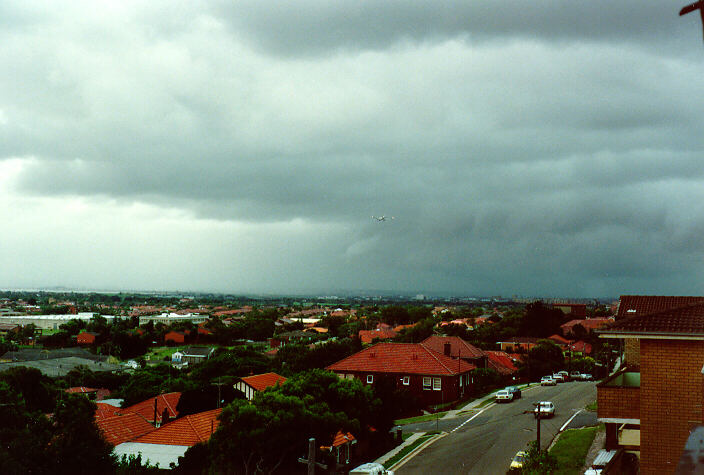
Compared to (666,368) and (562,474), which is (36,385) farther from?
(666,368)

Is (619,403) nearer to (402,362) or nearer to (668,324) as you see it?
(668,324)

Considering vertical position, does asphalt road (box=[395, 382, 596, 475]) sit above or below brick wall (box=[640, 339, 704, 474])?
below

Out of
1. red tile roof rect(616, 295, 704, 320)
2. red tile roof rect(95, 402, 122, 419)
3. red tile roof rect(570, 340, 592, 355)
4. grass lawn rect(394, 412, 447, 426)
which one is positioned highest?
red tile roof rect(616, 295, 704, 320)

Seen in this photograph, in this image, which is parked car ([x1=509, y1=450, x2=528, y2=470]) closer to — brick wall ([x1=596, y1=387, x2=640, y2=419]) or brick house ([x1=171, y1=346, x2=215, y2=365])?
brick wall ([x1=596, y1=387, x2=640, y2=419])

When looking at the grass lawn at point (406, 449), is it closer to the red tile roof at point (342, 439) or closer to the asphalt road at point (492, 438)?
the asphalt road at point (492, 438)

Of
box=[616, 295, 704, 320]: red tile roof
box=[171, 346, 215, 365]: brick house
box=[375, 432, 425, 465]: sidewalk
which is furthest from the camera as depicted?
box=[171, 346, 215, 365]: brick house

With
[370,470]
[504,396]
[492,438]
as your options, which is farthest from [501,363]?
[370,470]

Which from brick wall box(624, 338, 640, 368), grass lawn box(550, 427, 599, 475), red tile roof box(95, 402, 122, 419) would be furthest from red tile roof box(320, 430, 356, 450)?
red tile roof box(95, 402, 122, 419)
